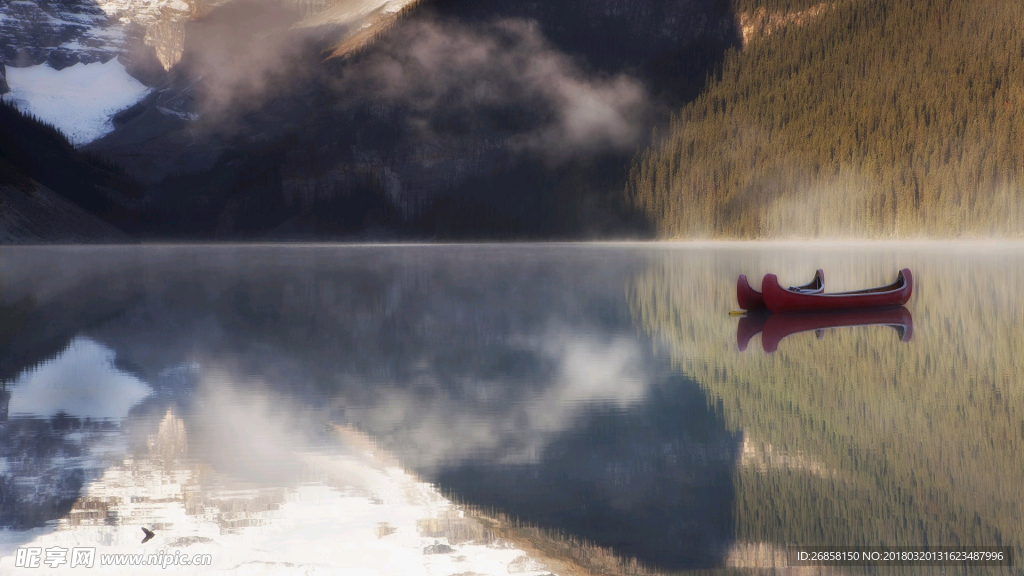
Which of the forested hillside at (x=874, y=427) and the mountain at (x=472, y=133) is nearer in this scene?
the forested hillside at (x=874, y=427)

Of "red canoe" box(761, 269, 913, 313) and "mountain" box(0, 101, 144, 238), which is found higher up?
"mountain" box(0, 101, 144, 238)

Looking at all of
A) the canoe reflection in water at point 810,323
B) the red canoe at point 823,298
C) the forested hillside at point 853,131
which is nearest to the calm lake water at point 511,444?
the canoe reflection in water at point 810,323

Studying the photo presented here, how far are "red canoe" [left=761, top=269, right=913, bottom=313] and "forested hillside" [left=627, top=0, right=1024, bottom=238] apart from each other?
341 ft

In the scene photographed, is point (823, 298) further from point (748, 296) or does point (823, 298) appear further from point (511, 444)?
point (511, 444)

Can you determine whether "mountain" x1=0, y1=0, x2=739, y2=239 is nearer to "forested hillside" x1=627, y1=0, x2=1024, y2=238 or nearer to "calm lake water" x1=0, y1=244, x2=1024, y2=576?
"forested hillside" x1=627, y1=0, x2=1024, y2=238

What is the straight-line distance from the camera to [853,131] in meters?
143

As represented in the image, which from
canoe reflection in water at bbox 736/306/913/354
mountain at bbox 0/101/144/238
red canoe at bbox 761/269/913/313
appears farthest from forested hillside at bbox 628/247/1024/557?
mountain at bbox 0/101/144/238

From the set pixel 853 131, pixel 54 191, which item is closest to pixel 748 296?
pixel 853 131

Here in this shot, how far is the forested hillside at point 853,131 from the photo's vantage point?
417 ft

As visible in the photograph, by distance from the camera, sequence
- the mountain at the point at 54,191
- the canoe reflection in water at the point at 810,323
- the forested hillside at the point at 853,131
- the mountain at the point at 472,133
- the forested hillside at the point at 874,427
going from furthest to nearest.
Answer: the mountain at the point at 472,133
the mountain at the point at 54,191
the forested hillside at the point at 853,131
the canoe reflection in water at the point at 810,323
the forested hillside at the point at 874,427

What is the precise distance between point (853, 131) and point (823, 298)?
124 meters

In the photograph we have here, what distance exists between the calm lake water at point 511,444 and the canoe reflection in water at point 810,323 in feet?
0.84

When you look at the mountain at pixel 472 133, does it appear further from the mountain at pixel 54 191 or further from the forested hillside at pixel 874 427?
the forested hillside at pixel 874 427

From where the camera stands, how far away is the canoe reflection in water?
907 inches
